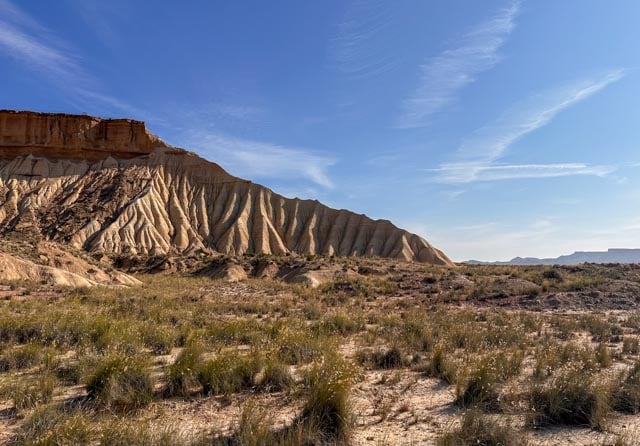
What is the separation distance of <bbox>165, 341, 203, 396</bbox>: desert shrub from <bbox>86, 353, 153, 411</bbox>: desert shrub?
35 cm

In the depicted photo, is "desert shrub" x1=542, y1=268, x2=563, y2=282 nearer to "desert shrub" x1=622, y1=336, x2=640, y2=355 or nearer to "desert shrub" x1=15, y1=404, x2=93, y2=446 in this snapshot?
"desert shrub" x1=622, y1=336, x2=640, y2=355

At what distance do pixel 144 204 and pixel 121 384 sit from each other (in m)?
58.7

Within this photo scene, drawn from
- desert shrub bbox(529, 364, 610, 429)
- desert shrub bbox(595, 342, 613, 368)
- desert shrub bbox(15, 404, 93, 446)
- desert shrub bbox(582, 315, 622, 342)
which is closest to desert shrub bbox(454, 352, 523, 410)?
desert shrub bbox(529, 364, 610, 429)

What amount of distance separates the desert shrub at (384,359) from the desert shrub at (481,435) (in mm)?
3263

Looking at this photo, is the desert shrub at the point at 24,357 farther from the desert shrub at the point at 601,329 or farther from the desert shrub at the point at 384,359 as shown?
the desert shrub at the point at 601,329

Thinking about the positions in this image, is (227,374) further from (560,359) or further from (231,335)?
(560,359)

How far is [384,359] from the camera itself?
838 centimetres

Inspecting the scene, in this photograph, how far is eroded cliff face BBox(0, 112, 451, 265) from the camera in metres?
56.5

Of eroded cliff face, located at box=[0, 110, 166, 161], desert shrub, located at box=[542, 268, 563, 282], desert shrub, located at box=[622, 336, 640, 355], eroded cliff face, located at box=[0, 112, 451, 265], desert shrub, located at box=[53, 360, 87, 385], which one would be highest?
eroded cliff face, located at box=[0, 110, 166, 161]

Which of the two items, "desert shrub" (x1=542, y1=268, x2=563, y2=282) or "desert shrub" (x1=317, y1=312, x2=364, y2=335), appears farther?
"desert shrub" (x1=542, y1=268, x2=563, y2=282)

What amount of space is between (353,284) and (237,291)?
751 centimetres

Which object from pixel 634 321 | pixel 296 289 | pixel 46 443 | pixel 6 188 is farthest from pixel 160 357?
pixel 6 188

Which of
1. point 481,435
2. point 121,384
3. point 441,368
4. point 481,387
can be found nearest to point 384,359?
point 441,368

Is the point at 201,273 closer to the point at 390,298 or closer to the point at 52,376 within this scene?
the point at 390,298
